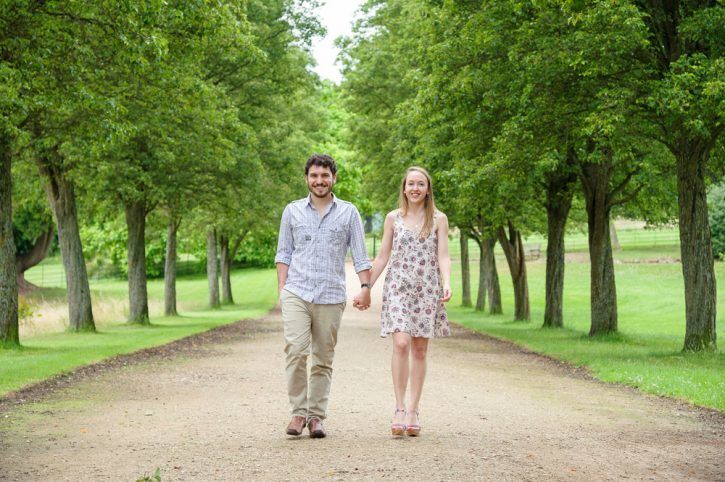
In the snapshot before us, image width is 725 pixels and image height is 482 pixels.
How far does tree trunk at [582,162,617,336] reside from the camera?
77.6 feet

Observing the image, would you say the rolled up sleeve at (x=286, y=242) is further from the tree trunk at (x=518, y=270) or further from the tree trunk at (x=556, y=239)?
the tree trunk at (x=518, y=270)

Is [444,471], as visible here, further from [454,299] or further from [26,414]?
[454,299]

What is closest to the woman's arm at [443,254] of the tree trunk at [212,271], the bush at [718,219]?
the tree trunk at [212,271]

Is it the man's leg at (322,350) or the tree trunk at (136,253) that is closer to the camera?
the man's leg at (322,350)

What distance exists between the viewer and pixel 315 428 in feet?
26.6

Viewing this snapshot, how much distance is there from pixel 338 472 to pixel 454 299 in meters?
51.5

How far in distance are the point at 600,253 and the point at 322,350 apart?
54.0 feet

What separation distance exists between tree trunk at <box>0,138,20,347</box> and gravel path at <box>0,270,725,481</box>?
136 inches

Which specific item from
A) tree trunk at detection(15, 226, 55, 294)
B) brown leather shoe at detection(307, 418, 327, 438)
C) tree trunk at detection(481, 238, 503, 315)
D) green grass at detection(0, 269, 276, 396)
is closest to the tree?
brown leather shoe at detection(307, 418, 327, 438)

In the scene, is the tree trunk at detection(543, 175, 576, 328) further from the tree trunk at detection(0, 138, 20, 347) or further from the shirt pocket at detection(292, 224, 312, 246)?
the shirt pocket at detection(292, 224, 312, 246)

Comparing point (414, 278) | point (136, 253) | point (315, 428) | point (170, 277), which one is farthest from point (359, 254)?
point (170, 277)

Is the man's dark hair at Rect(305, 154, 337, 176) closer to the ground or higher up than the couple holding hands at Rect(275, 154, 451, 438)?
higher up

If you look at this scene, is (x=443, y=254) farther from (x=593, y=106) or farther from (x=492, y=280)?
(x=492, y=280)

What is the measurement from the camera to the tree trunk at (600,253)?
2364 cm
